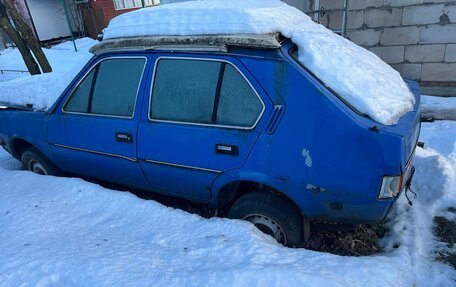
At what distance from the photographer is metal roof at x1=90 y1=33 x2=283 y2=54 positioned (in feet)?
8.54

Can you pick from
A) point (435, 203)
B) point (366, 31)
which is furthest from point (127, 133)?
point (366, 31)

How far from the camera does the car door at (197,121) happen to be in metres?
2.67

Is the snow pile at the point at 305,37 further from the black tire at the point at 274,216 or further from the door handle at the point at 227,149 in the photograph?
the black tire at the point at 274,216

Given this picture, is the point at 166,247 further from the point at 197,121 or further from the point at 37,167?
the point at 37,167

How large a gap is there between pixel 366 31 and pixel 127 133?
4.66 meters

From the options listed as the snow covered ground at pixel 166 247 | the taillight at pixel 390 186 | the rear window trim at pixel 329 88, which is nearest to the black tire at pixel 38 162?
the snow covered ground at pixel 166 247

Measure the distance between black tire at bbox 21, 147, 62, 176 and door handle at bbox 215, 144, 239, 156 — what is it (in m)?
Result: 2.21

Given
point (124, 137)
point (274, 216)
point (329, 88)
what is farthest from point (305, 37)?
point (124, 137)

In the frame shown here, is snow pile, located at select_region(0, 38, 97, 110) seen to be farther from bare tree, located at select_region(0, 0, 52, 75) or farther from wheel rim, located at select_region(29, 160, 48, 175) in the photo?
bare tree, located at select_region(0, 0, 52, 75)

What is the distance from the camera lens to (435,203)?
3.25 meters

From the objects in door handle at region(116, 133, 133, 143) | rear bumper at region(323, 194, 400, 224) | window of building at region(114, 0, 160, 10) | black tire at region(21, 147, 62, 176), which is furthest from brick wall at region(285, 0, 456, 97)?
window of building at region(114, 0, 160, 10)

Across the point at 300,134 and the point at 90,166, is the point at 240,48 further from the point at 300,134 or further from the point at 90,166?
the point at 90,166

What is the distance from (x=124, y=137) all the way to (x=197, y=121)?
754 millimetres

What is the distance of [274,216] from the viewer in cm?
275
